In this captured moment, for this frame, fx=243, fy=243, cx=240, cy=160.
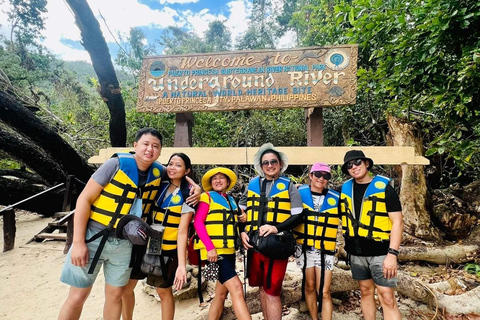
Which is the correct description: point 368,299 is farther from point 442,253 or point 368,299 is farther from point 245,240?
point 442,253

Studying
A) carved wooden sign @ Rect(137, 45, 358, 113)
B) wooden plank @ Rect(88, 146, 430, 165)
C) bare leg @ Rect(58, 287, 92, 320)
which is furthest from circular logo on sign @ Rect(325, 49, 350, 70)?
bare leg @ Rect(58, 287, 92, 320)

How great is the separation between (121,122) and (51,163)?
2.81m

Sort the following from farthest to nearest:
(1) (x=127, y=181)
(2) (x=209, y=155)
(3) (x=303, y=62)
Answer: (3) (x=303, y=62), (2) (x=209, y=155), (1) (x=127, y=181)

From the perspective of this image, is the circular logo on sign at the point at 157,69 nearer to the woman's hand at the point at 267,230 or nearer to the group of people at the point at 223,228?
the group of people at the point at 223,228

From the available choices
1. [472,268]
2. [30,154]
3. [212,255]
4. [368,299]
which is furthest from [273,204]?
[30,154]

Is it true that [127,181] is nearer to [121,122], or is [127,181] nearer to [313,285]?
[313,285]

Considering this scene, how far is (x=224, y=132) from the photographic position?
8141 millimetres

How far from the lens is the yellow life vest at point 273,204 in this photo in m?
2.45

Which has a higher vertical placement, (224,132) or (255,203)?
A: (224,132)

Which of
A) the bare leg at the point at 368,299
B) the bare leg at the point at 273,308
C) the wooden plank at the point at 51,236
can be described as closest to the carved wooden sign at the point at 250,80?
the bare leg at the point at 368,299

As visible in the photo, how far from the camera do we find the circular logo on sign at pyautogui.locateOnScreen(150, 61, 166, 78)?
398 cm

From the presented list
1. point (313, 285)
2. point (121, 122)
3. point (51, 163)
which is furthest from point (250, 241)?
point (51, 163)

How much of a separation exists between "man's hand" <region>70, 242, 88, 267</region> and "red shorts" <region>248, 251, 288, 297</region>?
5.08 feet

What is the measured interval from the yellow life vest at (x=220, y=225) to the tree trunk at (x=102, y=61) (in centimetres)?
405
